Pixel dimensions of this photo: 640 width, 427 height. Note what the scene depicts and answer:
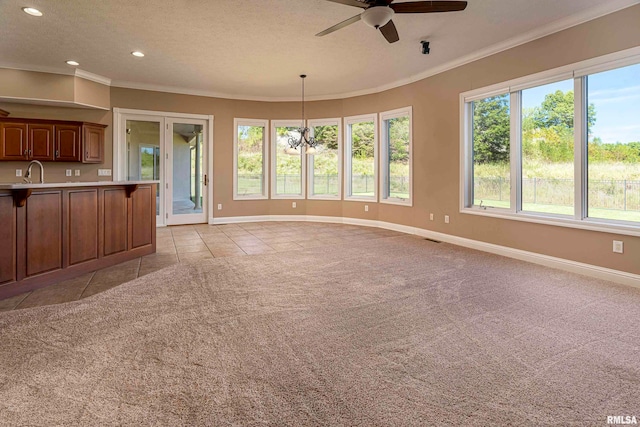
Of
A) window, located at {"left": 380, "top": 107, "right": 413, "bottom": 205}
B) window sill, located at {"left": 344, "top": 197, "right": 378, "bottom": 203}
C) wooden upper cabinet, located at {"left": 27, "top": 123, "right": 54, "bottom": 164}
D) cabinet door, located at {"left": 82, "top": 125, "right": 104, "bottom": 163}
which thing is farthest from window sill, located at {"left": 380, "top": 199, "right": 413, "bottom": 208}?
wooden upper cabinet, located at {"left": 27, "top": 123, "right": 54, "bottom": 164}

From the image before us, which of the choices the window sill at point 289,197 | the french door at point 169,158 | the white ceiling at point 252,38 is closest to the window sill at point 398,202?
the window sill at point 289,197

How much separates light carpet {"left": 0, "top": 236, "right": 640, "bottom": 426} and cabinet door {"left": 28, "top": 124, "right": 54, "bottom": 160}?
4350 mm

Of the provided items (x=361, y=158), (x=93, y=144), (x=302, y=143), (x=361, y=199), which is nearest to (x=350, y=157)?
(x=361, y=158)

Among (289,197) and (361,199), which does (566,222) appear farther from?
(289,197)

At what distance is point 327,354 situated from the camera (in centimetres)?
215

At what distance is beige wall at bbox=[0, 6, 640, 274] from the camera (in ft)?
12.8

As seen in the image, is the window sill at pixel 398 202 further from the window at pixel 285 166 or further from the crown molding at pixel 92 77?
the crown molding at pixel 92 77

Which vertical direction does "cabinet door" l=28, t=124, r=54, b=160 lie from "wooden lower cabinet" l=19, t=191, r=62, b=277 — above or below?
above

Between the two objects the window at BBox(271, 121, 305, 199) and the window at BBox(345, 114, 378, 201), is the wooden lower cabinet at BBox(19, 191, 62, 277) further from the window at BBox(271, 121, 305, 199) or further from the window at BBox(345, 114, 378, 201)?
the window at BBox(345, 114, 378, 201)

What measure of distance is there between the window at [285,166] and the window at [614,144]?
5.76m

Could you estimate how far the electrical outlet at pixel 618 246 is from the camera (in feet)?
12.3

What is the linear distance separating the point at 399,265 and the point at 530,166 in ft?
7.66

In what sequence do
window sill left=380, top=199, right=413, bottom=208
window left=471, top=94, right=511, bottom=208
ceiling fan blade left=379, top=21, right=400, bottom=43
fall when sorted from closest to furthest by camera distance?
ceiling fan blade left=379, top=21, right=400, bottom=43
window left=471, top=94, right=511, bottom=208
window sill left=380, top=199, right=413, bottom=208

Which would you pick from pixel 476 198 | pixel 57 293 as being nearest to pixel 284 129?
pixel 476 198
